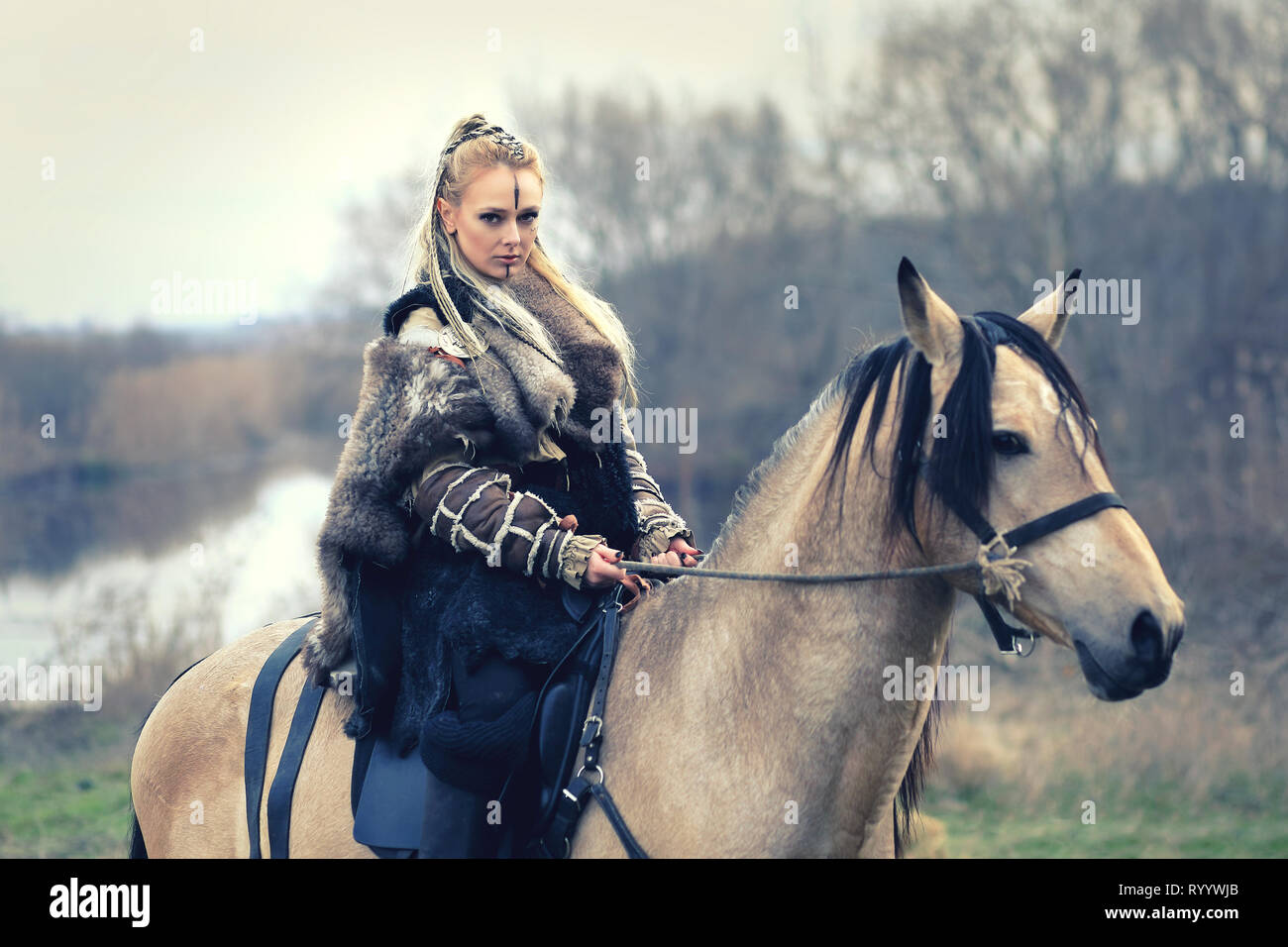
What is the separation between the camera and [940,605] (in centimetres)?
278

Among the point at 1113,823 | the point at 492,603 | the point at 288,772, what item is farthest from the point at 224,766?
the point at 1113,823

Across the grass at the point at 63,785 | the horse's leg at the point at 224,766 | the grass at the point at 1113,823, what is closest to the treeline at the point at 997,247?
the grass at the point at 1113,823

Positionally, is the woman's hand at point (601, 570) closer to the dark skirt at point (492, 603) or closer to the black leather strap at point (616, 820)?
the dark skirt at point (492, 603)

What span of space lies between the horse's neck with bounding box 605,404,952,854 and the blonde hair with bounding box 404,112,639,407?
0.89 metres

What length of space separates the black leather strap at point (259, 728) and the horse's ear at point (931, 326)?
2.19 m

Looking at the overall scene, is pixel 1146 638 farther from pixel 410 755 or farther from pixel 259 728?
pixel 259 728

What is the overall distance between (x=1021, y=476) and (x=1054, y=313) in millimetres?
648

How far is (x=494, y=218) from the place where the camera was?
3.34 meters

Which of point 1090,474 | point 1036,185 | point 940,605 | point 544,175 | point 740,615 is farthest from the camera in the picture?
point 1036,185

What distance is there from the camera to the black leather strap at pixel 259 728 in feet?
11.6

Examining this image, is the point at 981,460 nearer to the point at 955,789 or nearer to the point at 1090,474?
the point at 1090,474

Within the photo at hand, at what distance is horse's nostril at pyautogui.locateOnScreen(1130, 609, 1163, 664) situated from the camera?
94.1 inches

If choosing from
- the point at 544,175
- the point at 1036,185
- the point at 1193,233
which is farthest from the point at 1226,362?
the point at 544,175

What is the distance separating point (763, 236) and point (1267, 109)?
9.31 m
